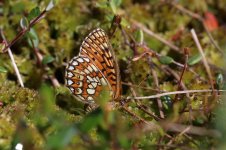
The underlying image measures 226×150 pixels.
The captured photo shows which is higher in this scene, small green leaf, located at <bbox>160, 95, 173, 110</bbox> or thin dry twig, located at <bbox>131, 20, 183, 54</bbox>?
thin dry twig, located at <bbox>131, 20, 183, 54</bbox>

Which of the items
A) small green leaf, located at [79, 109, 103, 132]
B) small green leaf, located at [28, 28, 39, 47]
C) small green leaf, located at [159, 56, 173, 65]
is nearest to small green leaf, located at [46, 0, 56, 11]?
small green leaf, located at [28, 28, 39, 47]

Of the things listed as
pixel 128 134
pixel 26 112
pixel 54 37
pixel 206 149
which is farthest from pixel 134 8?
pixel 128 134

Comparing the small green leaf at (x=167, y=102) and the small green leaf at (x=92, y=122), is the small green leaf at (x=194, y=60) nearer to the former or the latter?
the small green leaf at (x=167, y=102)

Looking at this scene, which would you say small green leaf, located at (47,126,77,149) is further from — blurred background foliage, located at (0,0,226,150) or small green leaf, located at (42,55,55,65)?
small green leaf, located at (42,55,55,65)

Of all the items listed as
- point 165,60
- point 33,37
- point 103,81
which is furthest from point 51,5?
point 165,60

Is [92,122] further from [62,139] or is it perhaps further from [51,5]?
[51,5]

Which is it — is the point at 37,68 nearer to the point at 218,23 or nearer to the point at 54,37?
the point at 54,37
